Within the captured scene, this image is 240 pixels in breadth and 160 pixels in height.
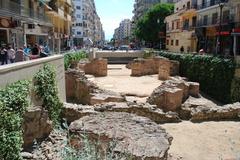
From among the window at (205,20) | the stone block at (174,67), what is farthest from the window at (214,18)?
the stone block at (174,67)

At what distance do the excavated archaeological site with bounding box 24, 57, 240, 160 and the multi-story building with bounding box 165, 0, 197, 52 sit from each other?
26633mm

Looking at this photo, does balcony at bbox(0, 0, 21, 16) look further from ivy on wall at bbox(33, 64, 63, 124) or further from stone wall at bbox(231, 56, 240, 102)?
stone wall at bbox(231, 56, 240, 102)

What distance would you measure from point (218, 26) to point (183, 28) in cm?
1266

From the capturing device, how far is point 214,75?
2231cm

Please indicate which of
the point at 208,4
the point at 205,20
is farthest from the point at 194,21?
the point at 208,4

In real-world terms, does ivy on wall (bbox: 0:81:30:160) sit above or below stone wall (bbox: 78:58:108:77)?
above

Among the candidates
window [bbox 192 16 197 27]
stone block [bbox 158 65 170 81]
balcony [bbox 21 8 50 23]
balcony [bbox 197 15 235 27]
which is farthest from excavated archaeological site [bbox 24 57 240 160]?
window [bbox 192 16 197 27]

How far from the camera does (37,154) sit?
8617 mm

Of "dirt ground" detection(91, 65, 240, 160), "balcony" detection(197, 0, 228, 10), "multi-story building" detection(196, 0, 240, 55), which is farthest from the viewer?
"balcony" detection(197, 0, 228, 10)

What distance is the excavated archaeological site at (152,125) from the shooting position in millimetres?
8273

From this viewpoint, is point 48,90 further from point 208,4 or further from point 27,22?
point 208,4

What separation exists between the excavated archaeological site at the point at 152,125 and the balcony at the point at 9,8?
34.8ft

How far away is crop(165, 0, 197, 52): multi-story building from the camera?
4788 centimetres

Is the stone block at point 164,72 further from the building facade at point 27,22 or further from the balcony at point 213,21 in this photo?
the balcony at point 213,21
